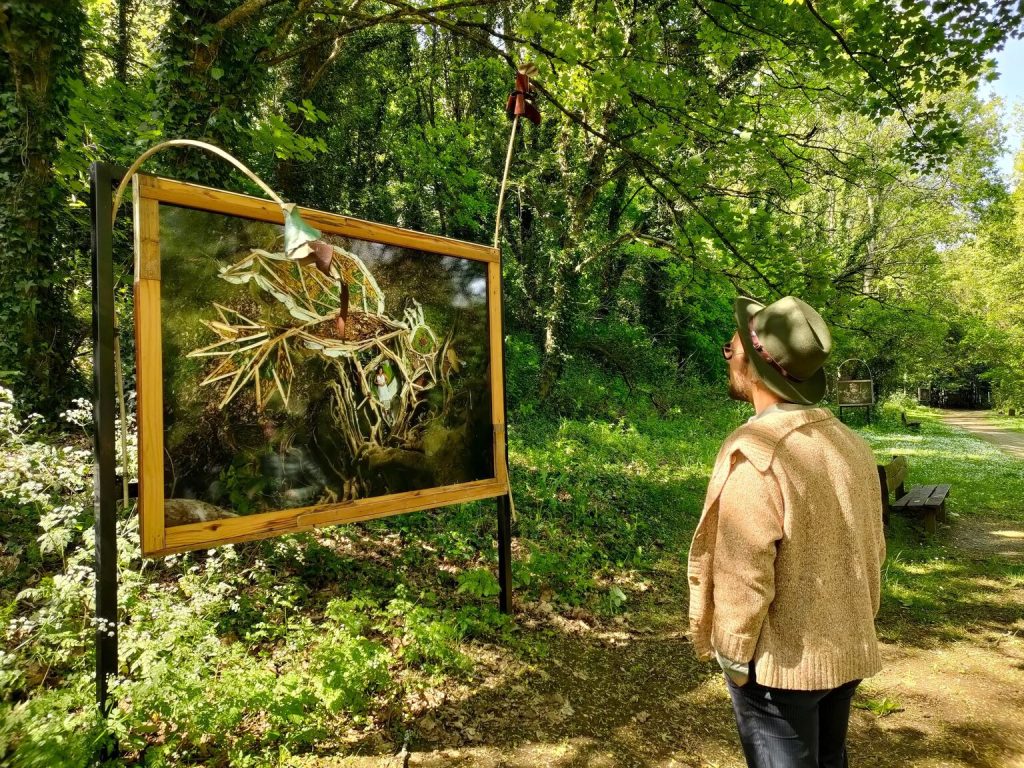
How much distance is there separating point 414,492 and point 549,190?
1046 cm

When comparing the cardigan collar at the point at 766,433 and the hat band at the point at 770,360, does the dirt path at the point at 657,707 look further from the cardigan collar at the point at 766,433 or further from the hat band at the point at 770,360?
the hat band at the point at 770,360

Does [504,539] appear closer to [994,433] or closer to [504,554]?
[504,554]

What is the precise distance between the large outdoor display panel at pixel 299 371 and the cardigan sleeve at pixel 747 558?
164cm

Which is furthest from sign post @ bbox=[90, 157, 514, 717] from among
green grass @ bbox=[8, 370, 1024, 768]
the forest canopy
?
the forest canopy

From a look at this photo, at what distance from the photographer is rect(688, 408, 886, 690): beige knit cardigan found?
1704mm

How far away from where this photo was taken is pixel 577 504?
267 inches

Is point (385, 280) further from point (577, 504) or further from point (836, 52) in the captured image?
point (836, 52)

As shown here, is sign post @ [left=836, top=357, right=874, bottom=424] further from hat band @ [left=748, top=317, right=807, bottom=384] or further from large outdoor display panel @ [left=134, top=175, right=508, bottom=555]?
hat band @ [left=748, top=317, right=807, bottom=384]

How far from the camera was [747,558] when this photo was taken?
171 cm

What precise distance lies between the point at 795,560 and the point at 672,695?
8.18 feet

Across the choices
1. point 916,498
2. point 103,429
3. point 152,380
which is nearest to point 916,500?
point 916,498

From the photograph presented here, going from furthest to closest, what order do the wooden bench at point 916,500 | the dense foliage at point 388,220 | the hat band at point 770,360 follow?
1. the wooden bench at point 916,500
2. the dense foliage at point 388,220
3. the hat band at point 770,360

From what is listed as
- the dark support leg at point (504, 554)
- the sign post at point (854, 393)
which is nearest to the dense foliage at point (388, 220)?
the dark support leg at point (504, 554)

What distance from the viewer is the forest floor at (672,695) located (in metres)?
3.03
